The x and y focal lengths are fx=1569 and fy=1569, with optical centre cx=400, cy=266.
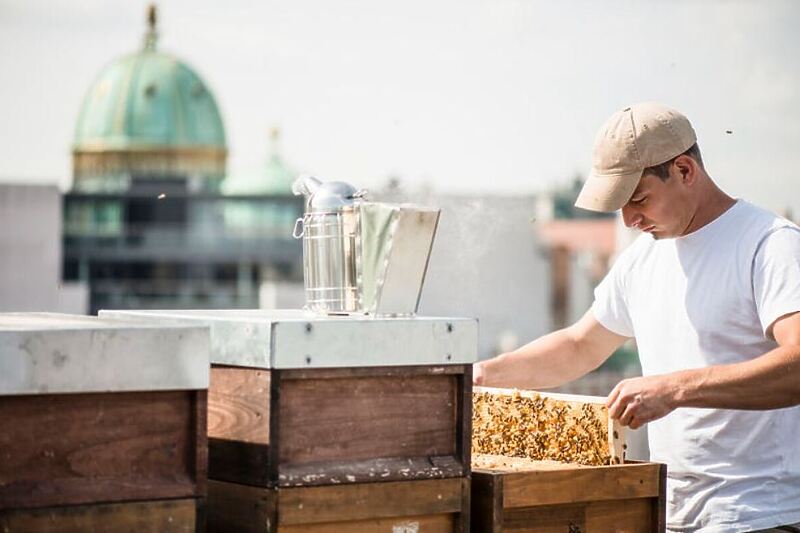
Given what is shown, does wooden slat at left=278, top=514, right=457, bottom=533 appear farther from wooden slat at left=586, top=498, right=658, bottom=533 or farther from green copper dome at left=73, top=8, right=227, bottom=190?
green copper dome at left=73, top=8, right=227, bottom=190

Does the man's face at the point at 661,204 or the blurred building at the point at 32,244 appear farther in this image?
the blurred building at the point at 32,244

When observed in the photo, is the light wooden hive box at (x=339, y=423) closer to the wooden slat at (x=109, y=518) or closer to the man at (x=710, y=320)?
the wooden slat at (x=109, y=518)

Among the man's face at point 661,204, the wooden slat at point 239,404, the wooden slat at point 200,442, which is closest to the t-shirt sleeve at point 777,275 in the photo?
the man's face at point 661,204

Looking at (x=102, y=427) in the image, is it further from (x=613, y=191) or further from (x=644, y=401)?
(x=613, y=191)

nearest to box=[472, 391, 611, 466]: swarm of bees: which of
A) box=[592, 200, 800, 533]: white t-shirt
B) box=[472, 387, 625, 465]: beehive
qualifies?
box=[472, 387, 625, 465]: beehive

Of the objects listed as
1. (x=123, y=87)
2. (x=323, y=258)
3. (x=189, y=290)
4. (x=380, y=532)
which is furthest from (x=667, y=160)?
(x=123, y=87)

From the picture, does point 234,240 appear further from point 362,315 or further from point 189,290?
point 362,315

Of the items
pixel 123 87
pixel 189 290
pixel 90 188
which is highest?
pixel 123 87

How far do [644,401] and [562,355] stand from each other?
111 cm

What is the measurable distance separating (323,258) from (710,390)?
128 centimetres

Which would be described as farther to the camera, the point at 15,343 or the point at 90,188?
the point at 90,188

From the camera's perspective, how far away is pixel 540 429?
521 cm

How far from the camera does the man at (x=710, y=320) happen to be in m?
4.98

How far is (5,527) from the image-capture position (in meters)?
3.75
